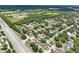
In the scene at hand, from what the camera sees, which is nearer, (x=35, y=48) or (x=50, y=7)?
(x=35, y=48)

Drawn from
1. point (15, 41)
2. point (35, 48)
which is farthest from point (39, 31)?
point (15, 41)

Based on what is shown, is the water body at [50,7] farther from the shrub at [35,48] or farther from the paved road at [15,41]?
the shrub at [35,48]

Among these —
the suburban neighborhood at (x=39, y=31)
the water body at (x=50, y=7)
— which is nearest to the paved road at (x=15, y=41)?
the suburban neighborhood at (x=39, y=31)

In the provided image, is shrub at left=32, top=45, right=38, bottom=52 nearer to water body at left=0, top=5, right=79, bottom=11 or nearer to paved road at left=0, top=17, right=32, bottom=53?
paved road at left=0, top=17, right=32, bottom=53

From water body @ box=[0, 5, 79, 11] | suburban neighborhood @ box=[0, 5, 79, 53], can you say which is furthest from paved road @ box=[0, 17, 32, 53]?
water body @ box=[0, 5, 79, 11]

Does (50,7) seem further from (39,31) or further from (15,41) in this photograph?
(15,41)

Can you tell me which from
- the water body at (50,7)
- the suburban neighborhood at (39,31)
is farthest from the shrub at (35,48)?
the water body at (50,7)

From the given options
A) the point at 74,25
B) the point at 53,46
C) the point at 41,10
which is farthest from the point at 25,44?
the point at 74,25

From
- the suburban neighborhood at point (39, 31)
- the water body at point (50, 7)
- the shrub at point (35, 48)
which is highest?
the water body at point (50, 7)

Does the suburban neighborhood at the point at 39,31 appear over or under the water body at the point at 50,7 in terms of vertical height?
under

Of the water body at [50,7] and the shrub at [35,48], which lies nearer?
the shrub at [35,48]
